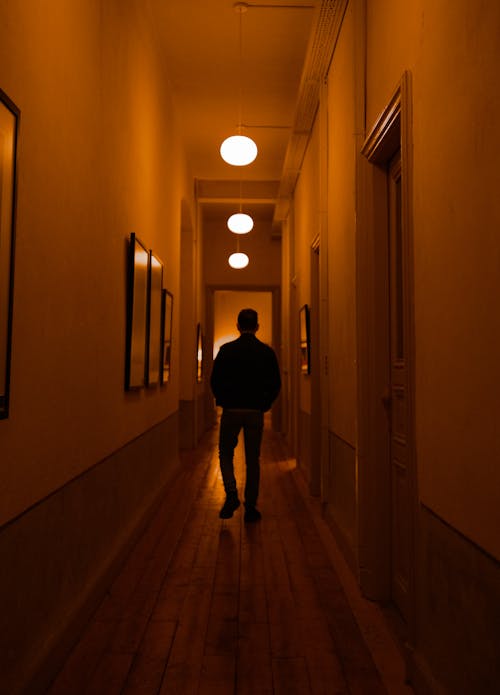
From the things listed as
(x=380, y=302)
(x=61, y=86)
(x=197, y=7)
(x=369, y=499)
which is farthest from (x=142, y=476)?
(x=197, y=7)

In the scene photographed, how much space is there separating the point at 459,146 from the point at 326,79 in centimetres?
374

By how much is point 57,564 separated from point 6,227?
4.97ft

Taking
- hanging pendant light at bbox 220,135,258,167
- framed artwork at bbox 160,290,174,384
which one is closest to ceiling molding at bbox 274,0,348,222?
hanging pendant light at bbox 220,135,258,167

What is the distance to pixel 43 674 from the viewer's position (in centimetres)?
240

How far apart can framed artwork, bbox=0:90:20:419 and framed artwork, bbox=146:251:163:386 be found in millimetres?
2887

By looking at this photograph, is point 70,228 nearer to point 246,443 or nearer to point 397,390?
point 397,390

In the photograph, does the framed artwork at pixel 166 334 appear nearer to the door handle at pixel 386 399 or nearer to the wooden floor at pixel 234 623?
the wooden floor at pixel 234 623

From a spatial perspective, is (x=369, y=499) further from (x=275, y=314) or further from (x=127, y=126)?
(x=275, y=314)

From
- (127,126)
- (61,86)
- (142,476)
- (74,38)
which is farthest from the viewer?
(142,476)

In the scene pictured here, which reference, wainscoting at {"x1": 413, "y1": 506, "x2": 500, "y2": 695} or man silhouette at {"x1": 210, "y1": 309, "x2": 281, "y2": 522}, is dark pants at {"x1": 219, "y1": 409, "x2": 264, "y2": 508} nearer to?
man silhouette at {"x1": 210, "y1": 309, "x2": 281, "y2": 522}

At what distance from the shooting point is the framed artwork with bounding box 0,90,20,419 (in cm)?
200

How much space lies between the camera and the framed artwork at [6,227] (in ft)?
6.57

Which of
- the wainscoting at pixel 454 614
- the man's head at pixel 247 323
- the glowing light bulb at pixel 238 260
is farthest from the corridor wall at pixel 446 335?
the glowing light bulb at pixel 238 260

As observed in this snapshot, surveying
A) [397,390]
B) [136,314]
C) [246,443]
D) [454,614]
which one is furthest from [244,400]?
[454,614]
